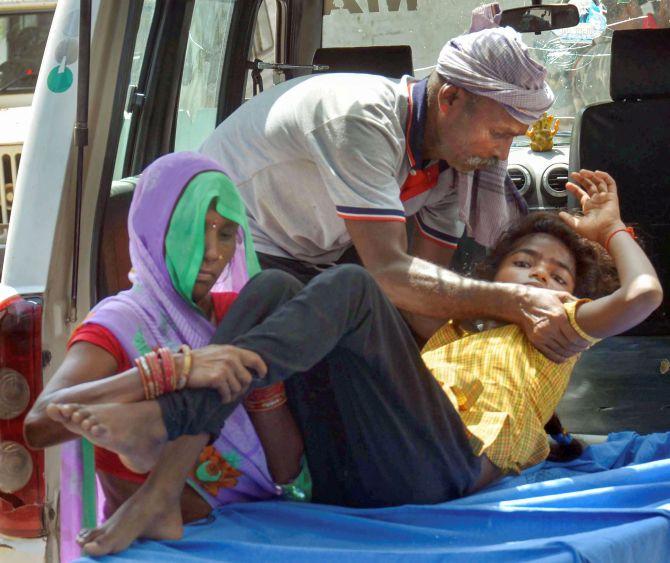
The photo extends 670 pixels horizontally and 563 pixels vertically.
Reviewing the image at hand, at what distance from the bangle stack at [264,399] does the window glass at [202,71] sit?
1.79 metres

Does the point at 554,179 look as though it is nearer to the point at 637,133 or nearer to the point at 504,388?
the point at 637,133

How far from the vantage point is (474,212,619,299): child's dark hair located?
126 inches

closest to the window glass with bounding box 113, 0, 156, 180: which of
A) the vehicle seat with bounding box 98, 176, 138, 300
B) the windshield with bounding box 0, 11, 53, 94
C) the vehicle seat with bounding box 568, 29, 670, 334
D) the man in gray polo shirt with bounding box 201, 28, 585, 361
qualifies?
the man in gray polo shirt with bounding box 201, 28, 585, 361

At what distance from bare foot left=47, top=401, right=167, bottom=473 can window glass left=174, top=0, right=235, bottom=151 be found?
6.91 ft

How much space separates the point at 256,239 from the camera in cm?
328

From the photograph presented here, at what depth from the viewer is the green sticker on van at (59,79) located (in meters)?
2.62

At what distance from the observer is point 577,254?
321cm

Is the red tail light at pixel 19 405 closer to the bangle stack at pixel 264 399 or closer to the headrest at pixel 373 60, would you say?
the bangle stack at pixel 264 399

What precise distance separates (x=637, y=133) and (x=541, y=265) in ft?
4.02

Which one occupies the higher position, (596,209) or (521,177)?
(596,209)

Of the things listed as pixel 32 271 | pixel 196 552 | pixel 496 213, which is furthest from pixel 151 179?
pixel 496 213

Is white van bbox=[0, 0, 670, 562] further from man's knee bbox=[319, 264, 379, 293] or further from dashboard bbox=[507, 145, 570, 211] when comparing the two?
man's knee bbox=[319, 264, 379, 293]

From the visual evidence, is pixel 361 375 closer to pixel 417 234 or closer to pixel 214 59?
pixel 417 234

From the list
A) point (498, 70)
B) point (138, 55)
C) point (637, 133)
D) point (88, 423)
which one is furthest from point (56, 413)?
point (637, 133)
